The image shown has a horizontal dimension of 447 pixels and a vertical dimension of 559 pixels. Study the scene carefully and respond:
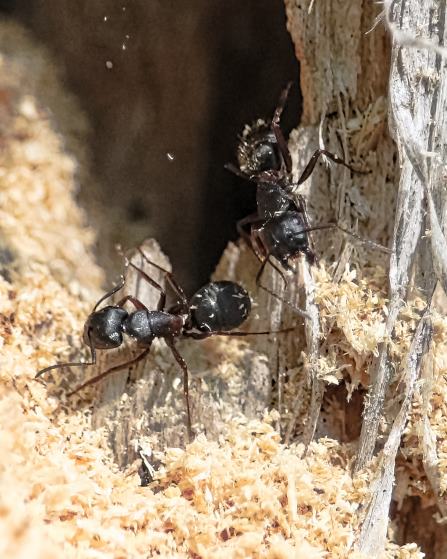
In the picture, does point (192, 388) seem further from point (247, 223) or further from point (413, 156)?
point (413, 156)

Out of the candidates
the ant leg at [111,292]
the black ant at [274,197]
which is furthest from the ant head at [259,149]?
the ant leg at [111,292]

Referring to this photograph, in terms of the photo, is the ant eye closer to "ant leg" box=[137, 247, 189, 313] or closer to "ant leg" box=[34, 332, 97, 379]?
"ant leg" box=[137, 247, 189, 313]

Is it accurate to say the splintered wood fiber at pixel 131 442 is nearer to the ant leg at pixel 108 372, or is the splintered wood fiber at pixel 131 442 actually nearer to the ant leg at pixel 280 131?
the ant leg at pixel 108 372

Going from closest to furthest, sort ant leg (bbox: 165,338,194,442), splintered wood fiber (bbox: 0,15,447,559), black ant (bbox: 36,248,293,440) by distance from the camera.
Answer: splintered wood fiber (bbox: 0,15,447,559)
ant leg (bbox: 165,338,194,442)
black ant (bbox: 36,248,293,440)

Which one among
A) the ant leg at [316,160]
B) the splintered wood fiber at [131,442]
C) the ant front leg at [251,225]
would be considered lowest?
the splintered wood fiber at [131,442]

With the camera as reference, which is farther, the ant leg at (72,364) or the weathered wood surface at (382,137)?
the ant leg at (72,364)

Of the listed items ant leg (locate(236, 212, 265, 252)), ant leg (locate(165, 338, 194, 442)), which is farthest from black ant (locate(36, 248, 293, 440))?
ant leg (locate(236, 212, 265, 252))
